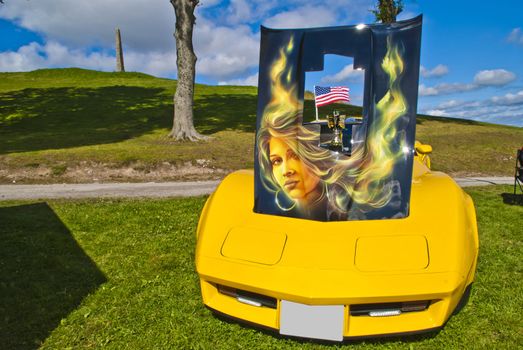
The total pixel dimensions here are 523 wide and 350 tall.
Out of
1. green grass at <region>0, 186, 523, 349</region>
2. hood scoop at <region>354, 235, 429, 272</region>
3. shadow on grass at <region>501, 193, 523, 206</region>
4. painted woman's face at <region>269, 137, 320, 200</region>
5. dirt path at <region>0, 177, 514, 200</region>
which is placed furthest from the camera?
dirt path at <region>0, 177, 514, 200</region>

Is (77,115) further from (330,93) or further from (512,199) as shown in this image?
(512,199)

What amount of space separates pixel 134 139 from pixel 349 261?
13.6 meters

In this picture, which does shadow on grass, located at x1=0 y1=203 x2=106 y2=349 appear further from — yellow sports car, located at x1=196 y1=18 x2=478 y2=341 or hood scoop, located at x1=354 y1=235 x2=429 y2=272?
hood scoop, located at x1=354 y1=235 x2=429 y2=272

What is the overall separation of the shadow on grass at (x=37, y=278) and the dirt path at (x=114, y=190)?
2253mm

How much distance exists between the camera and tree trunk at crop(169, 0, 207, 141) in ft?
44.6

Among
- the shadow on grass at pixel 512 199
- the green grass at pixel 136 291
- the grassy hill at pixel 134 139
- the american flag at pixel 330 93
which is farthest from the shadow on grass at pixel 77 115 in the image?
the shadow on grass at pixel 512 199

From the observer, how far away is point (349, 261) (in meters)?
2.70

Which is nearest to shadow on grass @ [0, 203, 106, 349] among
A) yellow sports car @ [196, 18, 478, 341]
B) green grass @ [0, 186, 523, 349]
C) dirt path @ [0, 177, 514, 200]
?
green grass @ [0, 186, 523, 349]

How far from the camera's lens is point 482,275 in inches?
158

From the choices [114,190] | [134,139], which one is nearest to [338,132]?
[114,190]

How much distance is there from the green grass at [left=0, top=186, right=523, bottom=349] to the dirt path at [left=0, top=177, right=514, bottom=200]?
6.50 ft

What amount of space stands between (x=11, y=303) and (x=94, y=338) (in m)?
1.12

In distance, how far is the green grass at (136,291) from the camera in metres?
2.95

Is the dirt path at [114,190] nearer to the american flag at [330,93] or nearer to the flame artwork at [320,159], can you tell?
the american flag at [330,93]
